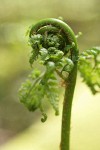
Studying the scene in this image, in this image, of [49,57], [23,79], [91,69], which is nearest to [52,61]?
[49,57]

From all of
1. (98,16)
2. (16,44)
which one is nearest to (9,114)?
(16,44)

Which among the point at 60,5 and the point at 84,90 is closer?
the point at 84,90

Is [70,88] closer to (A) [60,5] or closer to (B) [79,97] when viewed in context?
(B) [79,97]

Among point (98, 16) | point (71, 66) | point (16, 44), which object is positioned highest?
point (98, 16)

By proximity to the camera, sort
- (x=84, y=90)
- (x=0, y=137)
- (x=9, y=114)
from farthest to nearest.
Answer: (x=9, y=114) < (x=0, y=137) < (x=84, y=90)

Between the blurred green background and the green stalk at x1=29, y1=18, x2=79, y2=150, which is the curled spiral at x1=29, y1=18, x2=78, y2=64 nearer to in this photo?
the green stalk at x1=29, y1=18, x2=79, y2=150


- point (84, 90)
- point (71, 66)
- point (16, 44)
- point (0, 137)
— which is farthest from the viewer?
point (16, 44)
